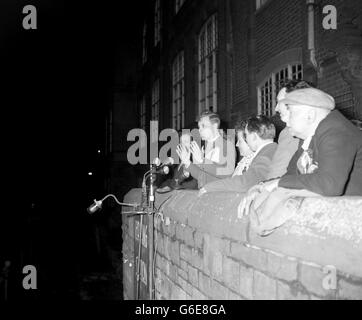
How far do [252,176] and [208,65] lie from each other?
33.4 feet

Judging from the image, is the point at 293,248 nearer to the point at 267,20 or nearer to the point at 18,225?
the point at 267,20

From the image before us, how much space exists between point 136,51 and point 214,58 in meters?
15.9

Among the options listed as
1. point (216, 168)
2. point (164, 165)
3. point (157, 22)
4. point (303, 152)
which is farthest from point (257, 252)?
point (157, 22)

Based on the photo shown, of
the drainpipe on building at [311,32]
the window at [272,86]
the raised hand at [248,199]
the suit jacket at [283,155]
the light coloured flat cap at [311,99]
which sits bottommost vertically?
the raised hand at [248,199]

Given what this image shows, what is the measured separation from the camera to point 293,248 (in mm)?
2293

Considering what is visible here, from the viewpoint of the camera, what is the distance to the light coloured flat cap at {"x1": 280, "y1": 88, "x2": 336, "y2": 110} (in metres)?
2.65

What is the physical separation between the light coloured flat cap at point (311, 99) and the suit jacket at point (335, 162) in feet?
0.55

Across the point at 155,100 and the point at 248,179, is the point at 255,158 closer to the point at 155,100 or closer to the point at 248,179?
the point at 248,179

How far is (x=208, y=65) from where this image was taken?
13.3m

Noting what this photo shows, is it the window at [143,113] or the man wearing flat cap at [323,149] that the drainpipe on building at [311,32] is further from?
the window at [143,113]

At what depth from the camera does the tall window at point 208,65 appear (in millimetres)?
12648

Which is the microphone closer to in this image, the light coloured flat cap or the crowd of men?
the crowd of men

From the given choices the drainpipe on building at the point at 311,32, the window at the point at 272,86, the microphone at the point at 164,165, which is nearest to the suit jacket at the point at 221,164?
the microphone at the point at 164,165
